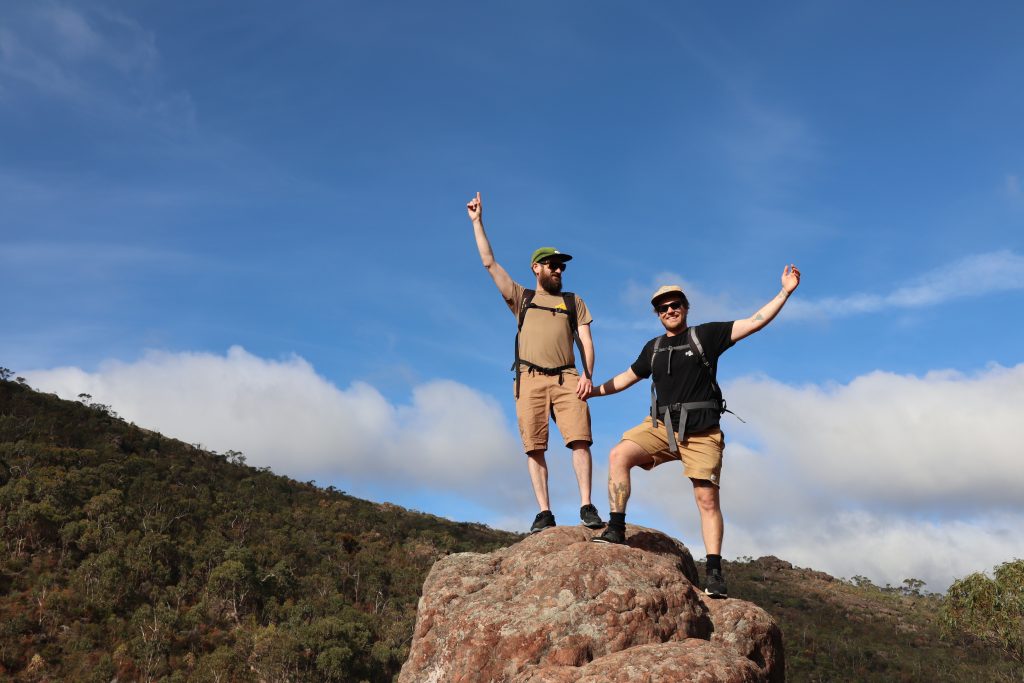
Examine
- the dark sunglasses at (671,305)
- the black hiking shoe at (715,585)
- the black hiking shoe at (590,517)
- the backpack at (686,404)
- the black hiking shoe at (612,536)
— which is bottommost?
the black hiking shoe at (715,585)

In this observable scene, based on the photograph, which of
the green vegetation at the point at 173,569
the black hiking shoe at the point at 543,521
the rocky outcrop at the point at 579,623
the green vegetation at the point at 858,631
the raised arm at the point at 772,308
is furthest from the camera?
the green vegetation at the point at 858,631

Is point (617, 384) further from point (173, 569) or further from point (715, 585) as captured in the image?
point (173, 569)

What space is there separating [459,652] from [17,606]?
136ft

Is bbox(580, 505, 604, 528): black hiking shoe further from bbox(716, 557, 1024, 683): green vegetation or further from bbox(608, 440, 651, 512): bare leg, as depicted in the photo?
bbox(716, 557, 1024, 683): green vegetation

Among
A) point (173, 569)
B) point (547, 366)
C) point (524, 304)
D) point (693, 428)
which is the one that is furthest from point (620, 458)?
point (173, 569)

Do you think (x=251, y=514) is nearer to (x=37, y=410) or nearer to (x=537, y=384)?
(x=37, y=410)

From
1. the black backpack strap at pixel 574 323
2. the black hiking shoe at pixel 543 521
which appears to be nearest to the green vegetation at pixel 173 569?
the black hiking shoe at pixel 543 521

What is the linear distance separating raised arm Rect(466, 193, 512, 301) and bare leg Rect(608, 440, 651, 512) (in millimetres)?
1996

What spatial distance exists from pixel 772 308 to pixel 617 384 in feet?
5.13

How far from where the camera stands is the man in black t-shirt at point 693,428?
6.96 metres

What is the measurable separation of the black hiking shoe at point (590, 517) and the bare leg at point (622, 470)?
1.08ft

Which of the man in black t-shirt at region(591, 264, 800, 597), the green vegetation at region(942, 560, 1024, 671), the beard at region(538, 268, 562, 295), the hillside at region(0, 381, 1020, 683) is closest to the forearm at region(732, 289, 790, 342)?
the man in black t-shirt at region(591, 264, 800, 597)

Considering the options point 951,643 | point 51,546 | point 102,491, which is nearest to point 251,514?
point 102,491

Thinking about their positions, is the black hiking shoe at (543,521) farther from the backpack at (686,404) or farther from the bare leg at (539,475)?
the backpack at (686,404)
